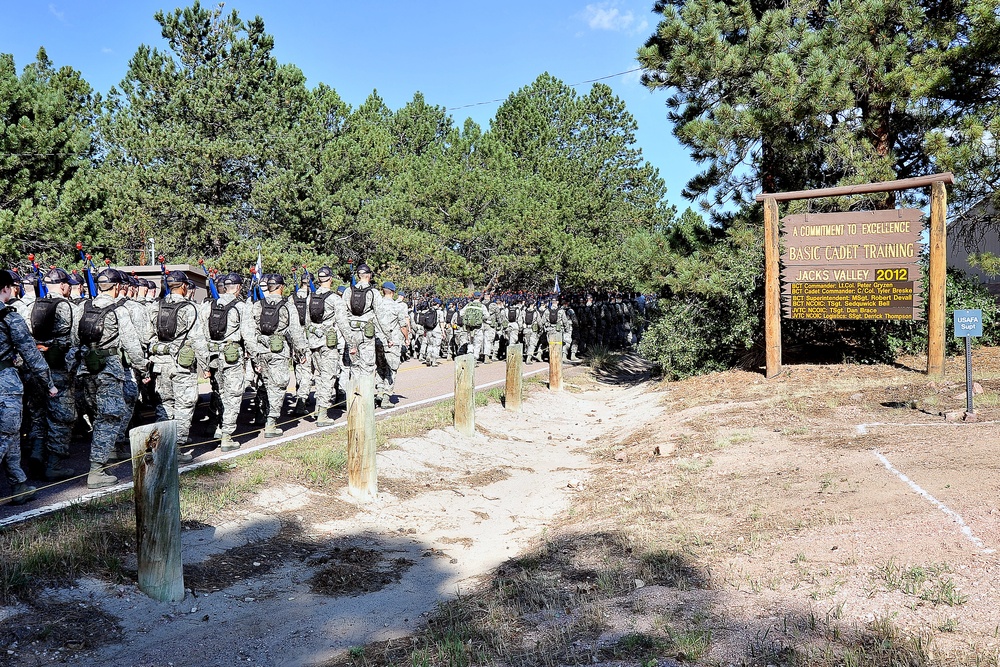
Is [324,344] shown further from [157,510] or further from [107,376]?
[157,510]

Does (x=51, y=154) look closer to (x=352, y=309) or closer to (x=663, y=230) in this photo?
(x=352, y=309)

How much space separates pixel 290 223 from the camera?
25359mm

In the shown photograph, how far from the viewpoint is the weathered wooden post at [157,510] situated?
4.93 meters

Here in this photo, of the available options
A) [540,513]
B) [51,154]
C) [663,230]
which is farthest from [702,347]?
[51,154]

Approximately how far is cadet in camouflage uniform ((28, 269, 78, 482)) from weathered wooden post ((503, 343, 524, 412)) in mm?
6767

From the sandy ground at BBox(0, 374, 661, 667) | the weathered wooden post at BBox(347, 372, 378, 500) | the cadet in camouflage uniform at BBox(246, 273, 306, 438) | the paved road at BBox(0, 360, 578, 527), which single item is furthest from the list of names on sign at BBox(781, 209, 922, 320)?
the weathered wooden post at BBox(347, 372, 378, 500)

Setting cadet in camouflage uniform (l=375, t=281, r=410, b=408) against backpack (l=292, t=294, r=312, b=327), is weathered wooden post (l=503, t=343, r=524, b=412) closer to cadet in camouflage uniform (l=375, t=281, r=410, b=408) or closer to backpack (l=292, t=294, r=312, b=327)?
cadet in camouflage uniform (l=375, t=281, r=410, b=408)

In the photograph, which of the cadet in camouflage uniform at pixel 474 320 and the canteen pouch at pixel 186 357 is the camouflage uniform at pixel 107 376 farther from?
the cadet in camouflage uniform at pixel 474 320

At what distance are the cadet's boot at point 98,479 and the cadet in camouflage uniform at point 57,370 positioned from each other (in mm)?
653

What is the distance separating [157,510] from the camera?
16.3ft

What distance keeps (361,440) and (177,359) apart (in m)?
2.52

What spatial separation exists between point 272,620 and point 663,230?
13.6 metres

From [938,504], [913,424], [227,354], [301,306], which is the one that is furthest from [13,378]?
[913,424]

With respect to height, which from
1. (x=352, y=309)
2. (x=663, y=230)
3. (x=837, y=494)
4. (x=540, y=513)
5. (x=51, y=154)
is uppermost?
(x=51, y=154)
